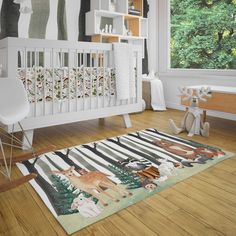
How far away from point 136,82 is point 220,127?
1.14m

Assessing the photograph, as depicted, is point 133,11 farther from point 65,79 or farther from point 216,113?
point 65,79

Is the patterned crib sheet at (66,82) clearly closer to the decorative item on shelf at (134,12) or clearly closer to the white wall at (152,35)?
the decorative item on shelf at (134,12)

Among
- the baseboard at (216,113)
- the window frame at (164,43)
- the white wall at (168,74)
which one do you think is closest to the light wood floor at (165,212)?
the baseboard at (216,113)

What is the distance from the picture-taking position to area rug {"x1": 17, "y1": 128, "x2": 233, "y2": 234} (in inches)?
53.0

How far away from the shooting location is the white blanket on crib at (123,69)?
2.64 m

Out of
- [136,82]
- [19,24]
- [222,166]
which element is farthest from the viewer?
[19,24]

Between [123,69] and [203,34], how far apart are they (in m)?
1.75

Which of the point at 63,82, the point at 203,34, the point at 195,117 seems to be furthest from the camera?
the point at 203,34

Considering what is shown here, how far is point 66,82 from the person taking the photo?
238 cm

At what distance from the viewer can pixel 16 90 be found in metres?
2.00

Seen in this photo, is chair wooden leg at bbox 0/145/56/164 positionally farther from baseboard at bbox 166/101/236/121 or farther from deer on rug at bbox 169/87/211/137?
baseboard at bbox 166/101/236/121

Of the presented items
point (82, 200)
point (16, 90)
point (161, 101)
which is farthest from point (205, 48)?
point (82, 200)

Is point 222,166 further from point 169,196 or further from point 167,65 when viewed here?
point 167,65

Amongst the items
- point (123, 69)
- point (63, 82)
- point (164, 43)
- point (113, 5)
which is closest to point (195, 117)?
point (123, 69)
